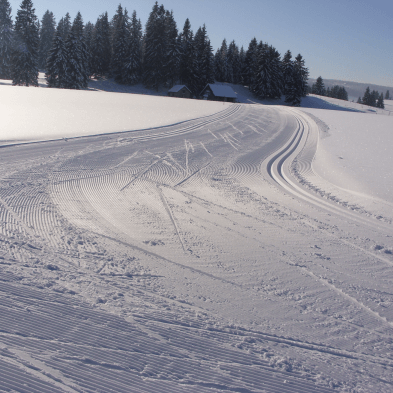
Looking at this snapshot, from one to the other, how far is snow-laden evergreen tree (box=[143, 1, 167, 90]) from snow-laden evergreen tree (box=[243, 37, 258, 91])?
1636 centimetres

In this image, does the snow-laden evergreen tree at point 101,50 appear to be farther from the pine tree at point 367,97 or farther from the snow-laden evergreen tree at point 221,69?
the pine tree at point 367,97

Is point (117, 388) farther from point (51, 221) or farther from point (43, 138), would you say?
point (43, 138)

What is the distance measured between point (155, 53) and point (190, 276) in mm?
52354

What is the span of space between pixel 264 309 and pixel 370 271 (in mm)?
1832

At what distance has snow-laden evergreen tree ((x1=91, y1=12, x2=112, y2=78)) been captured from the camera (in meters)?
51.3

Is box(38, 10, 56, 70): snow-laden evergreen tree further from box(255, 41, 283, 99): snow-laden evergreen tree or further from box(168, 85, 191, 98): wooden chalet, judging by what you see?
box(255, 41, 283, 99): snow-laden evergreen tree

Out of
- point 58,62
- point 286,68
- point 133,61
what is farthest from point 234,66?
point 58,62

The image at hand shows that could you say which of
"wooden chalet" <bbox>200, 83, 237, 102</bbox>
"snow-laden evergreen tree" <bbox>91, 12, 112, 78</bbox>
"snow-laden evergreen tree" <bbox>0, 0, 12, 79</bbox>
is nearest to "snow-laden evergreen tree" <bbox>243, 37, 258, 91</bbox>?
"wooden chalet" <bbox>200, 83, 237, 102</bbox>

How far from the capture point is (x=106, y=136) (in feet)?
37.4

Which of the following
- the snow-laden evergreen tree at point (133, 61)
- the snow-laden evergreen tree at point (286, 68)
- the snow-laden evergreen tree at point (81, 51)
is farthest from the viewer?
the snow-laden evergreen tree at point (286, 68)

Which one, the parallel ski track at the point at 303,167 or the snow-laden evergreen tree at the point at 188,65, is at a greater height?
the snow-laden evergreen tree at the point at 188,65

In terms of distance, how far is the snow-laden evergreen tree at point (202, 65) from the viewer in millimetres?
52062

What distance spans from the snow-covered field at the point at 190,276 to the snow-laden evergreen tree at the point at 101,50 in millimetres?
48697

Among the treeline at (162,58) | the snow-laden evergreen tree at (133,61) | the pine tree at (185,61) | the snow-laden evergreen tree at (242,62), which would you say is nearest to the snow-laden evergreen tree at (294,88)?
the treeline at (162,58)
